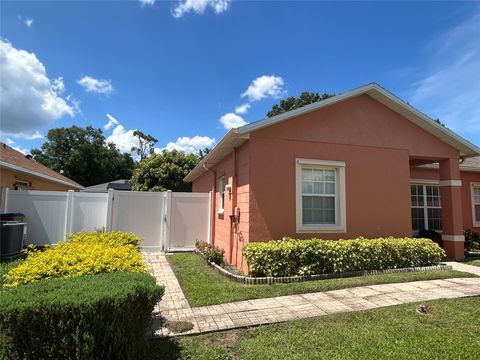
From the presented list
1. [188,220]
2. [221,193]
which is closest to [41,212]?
[188,220]

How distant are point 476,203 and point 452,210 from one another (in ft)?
15.3

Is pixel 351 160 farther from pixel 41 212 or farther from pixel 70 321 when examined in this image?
pixel 41 212

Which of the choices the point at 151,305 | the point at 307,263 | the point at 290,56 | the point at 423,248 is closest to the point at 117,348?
the point at 151,305

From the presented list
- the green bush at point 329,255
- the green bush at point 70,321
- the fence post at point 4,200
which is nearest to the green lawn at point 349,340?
the green bush at point 70,321

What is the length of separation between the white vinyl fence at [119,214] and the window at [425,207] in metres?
8.43

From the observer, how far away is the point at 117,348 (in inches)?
126

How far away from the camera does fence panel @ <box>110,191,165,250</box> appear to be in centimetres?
1232

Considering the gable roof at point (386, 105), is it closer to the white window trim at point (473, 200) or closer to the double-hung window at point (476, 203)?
the white window trim at point (473, 200)

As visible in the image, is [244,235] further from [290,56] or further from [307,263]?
[290,56]

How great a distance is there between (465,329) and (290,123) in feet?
19.4

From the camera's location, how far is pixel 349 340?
4309 mm

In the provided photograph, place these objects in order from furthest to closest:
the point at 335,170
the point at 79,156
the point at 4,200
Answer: the point at 79,156 → the point at 4,200 → the point at 335,170

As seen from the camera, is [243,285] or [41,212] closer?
[243,285]

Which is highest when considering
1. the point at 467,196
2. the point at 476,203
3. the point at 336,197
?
the point at 467,196
